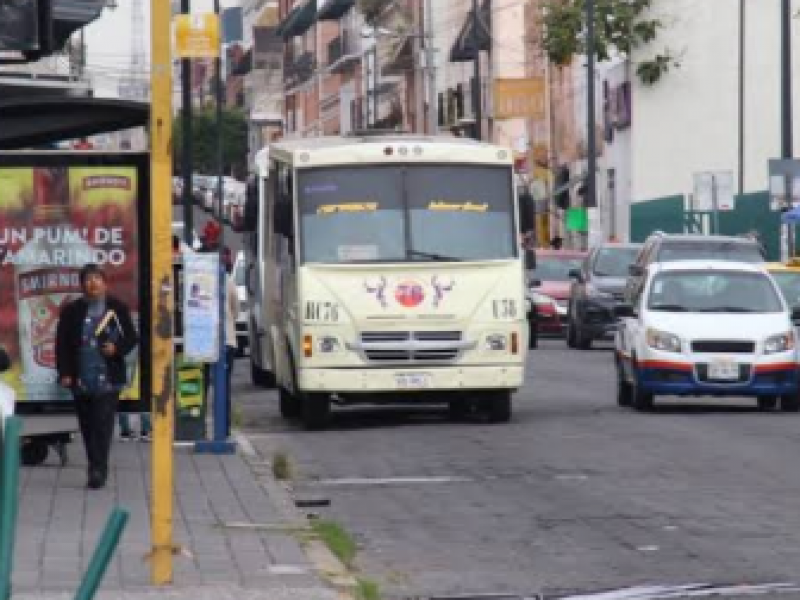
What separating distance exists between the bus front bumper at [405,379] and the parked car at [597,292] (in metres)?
17.8

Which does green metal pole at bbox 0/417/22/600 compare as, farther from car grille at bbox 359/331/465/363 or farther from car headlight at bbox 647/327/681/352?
car headlight at bbox 647/327/681/352

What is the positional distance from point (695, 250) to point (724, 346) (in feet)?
37.4

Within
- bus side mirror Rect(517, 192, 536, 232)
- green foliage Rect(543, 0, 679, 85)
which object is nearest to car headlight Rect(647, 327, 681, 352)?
bus side mirror Rect(517, 192, 536, 232)

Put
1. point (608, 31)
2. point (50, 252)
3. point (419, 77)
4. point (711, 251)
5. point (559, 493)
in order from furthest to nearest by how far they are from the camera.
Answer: point (419, 77)
point (608, 31)
point (711, 251)
point (50, 252)
point (559, 493)

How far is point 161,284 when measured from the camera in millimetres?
13188

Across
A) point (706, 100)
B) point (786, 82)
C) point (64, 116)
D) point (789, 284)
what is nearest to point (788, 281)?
point (789, 284)

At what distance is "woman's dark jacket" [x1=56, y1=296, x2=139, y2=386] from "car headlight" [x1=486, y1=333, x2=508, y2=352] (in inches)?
270

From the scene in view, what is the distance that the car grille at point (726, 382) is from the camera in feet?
94.1

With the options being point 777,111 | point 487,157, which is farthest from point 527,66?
point 487,157

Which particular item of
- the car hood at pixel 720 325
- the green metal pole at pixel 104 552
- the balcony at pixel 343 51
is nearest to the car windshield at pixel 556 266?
the car hood at pixel 720 325

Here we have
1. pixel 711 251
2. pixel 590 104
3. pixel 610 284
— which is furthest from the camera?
pixel 590 104

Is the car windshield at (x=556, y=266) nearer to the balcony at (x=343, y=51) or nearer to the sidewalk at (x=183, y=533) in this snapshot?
the sidewalk at (x=183, y=533)

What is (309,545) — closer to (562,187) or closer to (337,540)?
(337,540)

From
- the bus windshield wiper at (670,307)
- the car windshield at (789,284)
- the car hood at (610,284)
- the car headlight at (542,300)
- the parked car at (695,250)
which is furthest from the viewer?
the car headlight at (542,300)
